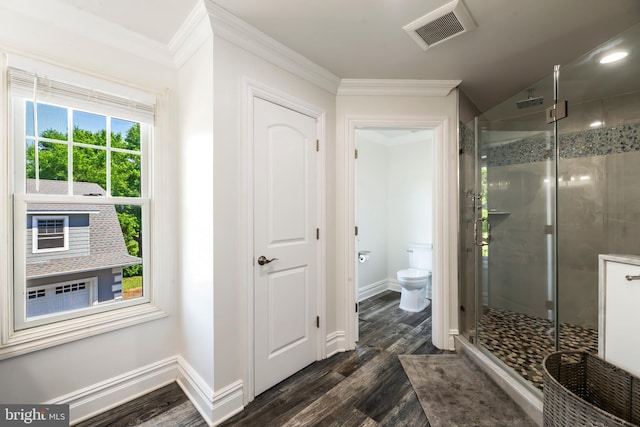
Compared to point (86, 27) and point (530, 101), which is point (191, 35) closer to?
point (86, 27)

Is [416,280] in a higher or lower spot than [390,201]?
lower

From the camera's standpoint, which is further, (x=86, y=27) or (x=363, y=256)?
(x=363, y=256)

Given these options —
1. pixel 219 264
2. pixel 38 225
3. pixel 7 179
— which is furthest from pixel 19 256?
pixel 219 264

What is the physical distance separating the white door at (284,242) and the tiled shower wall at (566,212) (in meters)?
1.85

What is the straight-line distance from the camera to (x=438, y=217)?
2361 mm

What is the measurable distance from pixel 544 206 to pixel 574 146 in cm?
68

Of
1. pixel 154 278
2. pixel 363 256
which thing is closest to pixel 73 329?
pixel 154 278

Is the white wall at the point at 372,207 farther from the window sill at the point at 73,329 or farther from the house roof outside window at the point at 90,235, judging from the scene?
the house roof outside window at the point at 90,235

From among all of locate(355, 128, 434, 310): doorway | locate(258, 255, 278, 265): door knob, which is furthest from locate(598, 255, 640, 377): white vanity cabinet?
locate(355, 128, 434, 310): doorway

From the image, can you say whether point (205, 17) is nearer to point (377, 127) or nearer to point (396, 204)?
point (377, 127)

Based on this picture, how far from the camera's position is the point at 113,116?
170 cm

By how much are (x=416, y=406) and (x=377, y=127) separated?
2.11 m

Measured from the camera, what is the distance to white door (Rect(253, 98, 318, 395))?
5.82 feet

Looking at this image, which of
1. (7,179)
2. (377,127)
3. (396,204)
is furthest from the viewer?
(396,204)
